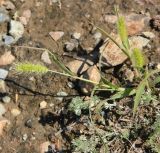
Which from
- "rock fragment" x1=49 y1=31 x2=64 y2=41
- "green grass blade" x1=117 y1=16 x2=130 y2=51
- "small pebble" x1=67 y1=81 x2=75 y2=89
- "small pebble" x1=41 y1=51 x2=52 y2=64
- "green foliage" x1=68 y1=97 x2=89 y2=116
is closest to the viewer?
"green grass blade" x1=117 y1=16 x2=130 y2=51

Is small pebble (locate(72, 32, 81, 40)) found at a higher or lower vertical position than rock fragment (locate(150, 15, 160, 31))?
lower

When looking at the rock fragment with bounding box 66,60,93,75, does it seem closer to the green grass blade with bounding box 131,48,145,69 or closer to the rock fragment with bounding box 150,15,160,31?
the green grass blade with bounding box 131,48,145,69

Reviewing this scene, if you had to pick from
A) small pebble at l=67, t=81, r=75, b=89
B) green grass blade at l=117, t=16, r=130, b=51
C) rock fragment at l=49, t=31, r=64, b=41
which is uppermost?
green grass blade at l=117, t=16, r=130, b=51

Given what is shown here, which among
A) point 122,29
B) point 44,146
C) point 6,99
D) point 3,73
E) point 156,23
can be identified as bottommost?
point 44,146

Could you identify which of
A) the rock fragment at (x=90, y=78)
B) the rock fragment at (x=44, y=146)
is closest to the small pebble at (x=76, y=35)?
the rock fragment at (x=90, y=78)

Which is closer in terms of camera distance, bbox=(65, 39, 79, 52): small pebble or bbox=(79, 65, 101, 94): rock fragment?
bbox=(79, 65, 101, 94): rock fragment

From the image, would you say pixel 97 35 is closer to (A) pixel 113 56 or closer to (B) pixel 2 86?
(A) pixel 113 56

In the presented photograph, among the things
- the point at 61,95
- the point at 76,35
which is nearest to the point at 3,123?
the point at 61,95

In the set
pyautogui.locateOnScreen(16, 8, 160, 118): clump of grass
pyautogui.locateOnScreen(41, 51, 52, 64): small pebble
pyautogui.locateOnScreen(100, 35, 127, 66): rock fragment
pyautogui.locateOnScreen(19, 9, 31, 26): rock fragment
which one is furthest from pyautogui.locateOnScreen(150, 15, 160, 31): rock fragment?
pyautogui.locateOnScreen(19, 9, 31, 26): rock fragment

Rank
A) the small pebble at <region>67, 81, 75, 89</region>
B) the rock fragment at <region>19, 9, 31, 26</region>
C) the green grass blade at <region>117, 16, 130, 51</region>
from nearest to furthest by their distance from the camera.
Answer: the green grass blade at <region>117, 16, 130, 51</region> < the small pebble at <region>67, 81, 75, 89</region> < the rock fragment at <region>19, 9, 31, 26</region>

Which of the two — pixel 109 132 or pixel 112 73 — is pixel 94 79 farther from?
pixel 109 132
